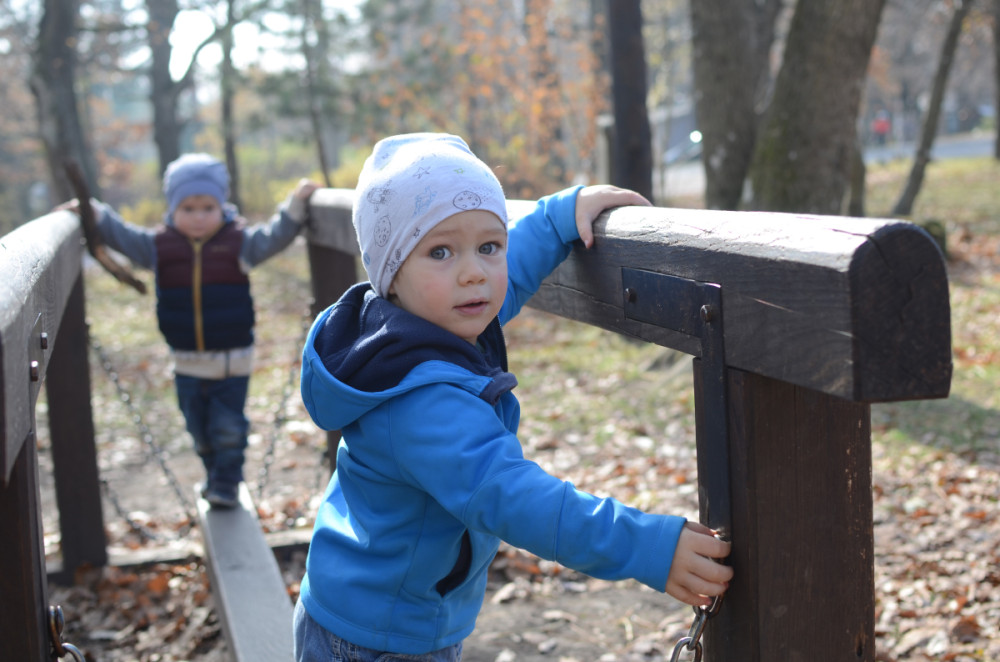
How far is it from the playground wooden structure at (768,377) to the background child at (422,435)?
0.35 feet

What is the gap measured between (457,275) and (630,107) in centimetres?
770

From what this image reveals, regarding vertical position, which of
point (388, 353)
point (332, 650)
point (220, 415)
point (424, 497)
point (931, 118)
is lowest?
point (931, 118)

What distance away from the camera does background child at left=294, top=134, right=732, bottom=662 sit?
5.24 ft

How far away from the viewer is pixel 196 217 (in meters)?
4.49

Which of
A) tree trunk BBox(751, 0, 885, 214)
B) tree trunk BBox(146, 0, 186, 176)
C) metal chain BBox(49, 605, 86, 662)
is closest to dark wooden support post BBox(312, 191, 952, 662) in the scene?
metal chain BBox(49, 605, 86, 662)

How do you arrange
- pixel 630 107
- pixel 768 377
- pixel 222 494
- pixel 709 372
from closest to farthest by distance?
pixel 768 377 → pixel 709 372 → pixel 222 494 → pixel 630 107

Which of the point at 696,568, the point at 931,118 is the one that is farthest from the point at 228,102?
the point at 696,568

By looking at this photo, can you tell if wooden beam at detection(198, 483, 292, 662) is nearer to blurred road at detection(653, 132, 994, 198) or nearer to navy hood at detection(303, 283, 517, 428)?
navy hood at detection(303, 283, 517, 428)

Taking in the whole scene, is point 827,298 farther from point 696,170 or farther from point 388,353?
point 696,170

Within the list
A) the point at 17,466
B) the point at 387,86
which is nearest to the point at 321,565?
the point at 17,466

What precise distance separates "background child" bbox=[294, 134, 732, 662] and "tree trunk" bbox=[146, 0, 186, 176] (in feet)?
76.3

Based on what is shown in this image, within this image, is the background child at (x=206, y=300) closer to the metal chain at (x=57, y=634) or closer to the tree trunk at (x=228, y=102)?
the metal chain at (x=57, y=634)

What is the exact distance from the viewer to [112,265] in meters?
4.25

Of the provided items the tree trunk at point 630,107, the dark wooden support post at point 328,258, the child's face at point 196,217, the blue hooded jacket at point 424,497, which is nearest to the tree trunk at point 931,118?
the tree trunk at point 630,107
